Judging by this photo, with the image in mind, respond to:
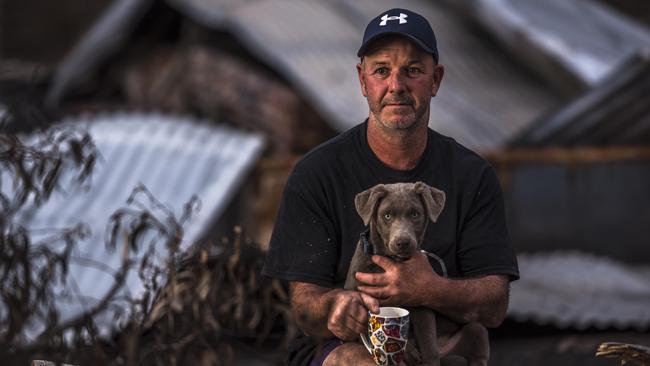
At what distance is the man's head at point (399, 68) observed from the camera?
3.67 m

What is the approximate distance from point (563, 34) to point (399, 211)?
334 inches

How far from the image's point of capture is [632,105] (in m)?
9.90

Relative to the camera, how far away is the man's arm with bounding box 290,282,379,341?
11.8ft

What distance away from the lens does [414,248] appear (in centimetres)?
353

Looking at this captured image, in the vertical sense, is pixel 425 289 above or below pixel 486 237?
below

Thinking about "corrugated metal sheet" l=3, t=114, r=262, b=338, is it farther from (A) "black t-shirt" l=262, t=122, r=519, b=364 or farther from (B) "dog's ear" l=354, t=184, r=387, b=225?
(B) "dog's ear" l=354, t=184, r=387, b=225

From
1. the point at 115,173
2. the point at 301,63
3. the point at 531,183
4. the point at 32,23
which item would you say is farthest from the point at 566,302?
the point at 32,23

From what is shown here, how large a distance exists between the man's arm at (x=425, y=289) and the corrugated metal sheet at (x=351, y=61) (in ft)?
21.0

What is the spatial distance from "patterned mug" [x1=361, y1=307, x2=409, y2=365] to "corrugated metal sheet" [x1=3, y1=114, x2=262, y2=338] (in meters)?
6.02

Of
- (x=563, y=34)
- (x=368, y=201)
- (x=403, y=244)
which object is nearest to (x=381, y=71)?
(x=368, y=201)

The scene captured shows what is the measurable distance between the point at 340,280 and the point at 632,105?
6553 millimetres

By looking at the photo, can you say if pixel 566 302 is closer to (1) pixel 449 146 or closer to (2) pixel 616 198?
(2) pixel 616 198

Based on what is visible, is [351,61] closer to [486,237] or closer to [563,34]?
[563,34]

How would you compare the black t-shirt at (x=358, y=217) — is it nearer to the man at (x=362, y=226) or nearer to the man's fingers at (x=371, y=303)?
the man at (x=362, y=226)
